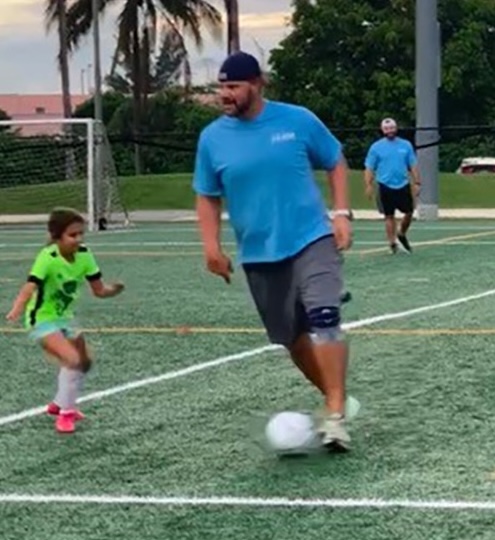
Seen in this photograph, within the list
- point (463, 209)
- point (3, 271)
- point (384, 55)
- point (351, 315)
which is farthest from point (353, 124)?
point (351, 315)

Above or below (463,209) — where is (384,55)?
above

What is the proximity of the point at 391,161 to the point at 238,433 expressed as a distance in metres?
13.7

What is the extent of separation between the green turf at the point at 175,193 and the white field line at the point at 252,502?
3115cm

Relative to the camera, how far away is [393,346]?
1095cm

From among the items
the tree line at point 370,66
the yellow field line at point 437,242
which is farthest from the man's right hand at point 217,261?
the tree line at point 370,66

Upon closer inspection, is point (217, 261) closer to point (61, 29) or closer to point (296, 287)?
point (296, 287)

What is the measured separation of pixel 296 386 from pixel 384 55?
5267 centimetres

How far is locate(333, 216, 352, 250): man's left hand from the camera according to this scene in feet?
24.3

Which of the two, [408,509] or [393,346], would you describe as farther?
[393,346]

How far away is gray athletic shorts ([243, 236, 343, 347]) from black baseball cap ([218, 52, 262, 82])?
823 millimetres

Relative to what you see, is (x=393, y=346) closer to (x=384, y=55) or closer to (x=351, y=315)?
(x=351, y=315)

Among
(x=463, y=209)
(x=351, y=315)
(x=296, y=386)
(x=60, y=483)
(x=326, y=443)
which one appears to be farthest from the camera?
(x=463, y=209)

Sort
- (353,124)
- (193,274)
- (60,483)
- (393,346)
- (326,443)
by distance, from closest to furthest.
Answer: (60,483)
(326,443)
(393,346)
(193,274)
(353,124)

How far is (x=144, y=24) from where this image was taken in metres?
52.7
